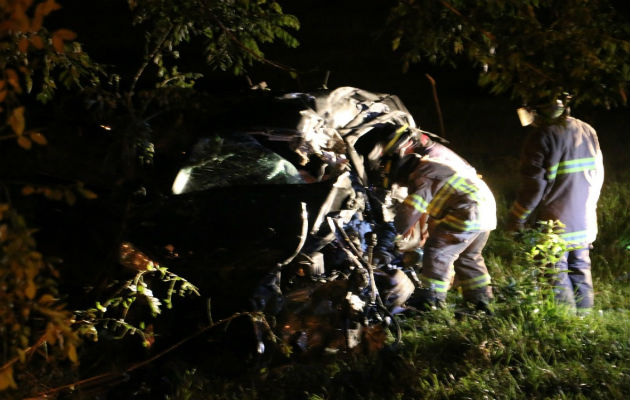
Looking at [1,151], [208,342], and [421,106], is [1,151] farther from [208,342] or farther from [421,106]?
[421,106]

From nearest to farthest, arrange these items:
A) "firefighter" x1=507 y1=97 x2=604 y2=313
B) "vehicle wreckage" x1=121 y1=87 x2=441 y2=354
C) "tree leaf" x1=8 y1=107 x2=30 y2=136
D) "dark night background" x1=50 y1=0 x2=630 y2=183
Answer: "tree leaf" x1=8 y1=107 x2=30 y2=136 → "vehicle wreckage" x1=121 y1=87 x2=441 y2=354 → "firefighter" x1=507 y1=97 x2=604 y2=313 → "dark night background" x1=50 y1=0 x2=630 y2=183

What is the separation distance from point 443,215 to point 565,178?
898 mm

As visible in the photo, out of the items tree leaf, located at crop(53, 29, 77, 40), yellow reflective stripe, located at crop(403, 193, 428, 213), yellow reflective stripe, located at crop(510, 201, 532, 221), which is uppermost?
tree leaf, located at crop(53, 29, 77, 40)

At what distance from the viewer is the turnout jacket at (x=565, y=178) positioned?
16.9ft

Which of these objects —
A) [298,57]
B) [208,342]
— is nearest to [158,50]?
[208,342]

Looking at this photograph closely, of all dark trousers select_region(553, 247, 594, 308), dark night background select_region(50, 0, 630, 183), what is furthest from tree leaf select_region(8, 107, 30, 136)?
dark night background select_region(50, 0, 630, 183)

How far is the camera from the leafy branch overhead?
3.10 m

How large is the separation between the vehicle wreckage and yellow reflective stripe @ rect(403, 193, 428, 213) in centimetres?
18

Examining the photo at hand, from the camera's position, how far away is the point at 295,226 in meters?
4.09

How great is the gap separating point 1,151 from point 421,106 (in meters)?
9.25

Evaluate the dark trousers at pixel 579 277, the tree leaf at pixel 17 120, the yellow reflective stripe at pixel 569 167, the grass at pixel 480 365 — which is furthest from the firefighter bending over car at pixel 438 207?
the tree leaf at pixel 17 120

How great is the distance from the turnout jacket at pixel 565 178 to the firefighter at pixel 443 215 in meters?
0.33

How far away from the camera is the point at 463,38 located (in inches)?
143

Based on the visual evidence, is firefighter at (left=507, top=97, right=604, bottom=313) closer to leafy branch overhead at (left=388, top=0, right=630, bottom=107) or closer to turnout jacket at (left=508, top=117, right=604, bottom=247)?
turnout jacket at (left=508, top=117, right=604, bottom=247)
